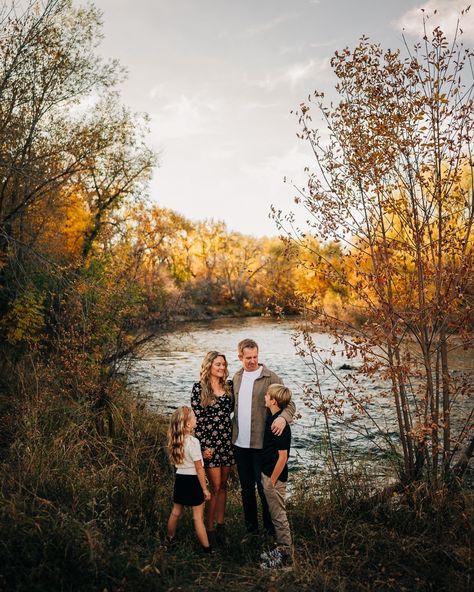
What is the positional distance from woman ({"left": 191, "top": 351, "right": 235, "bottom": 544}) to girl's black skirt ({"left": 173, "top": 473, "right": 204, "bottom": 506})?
0.39 metres

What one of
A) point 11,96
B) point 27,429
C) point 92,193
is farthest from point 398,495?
point 92,193

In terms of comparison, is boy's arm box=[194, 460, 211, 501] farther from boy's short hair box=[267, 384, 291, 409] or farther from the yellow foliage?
the yellow foliage

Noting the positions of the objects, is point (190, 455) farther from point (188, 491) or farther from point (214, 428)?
point (214, 428)

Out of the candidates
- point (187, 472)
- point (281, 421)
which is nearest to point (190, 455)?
point (187, 472)

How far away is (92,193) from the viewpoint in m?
19.0

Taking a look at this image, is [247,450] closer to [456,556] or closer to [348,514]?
[348,514]

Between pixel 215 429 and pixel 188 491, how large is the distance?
0.67 metres

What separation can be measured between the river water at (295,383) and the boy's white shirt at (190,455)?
1455 millimetres

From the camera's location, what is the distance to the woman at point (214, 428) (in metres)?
4.96

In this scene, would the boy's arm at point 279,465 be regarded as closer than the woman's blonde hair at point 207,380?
Yes

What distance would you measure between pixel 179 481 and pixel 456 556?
2.40m

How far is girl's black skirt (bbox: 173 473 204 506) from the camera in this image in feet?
14.9

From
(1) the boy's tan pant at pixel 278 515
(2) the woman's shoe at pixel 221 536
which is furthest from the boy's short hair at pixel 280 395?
(2) the woman's shoe at pixel 221 536

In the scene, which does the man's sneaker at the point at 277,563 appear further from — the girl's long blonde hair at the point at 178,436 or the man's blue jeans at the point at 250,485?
the girl's long blonde hair at the point at 178,436
